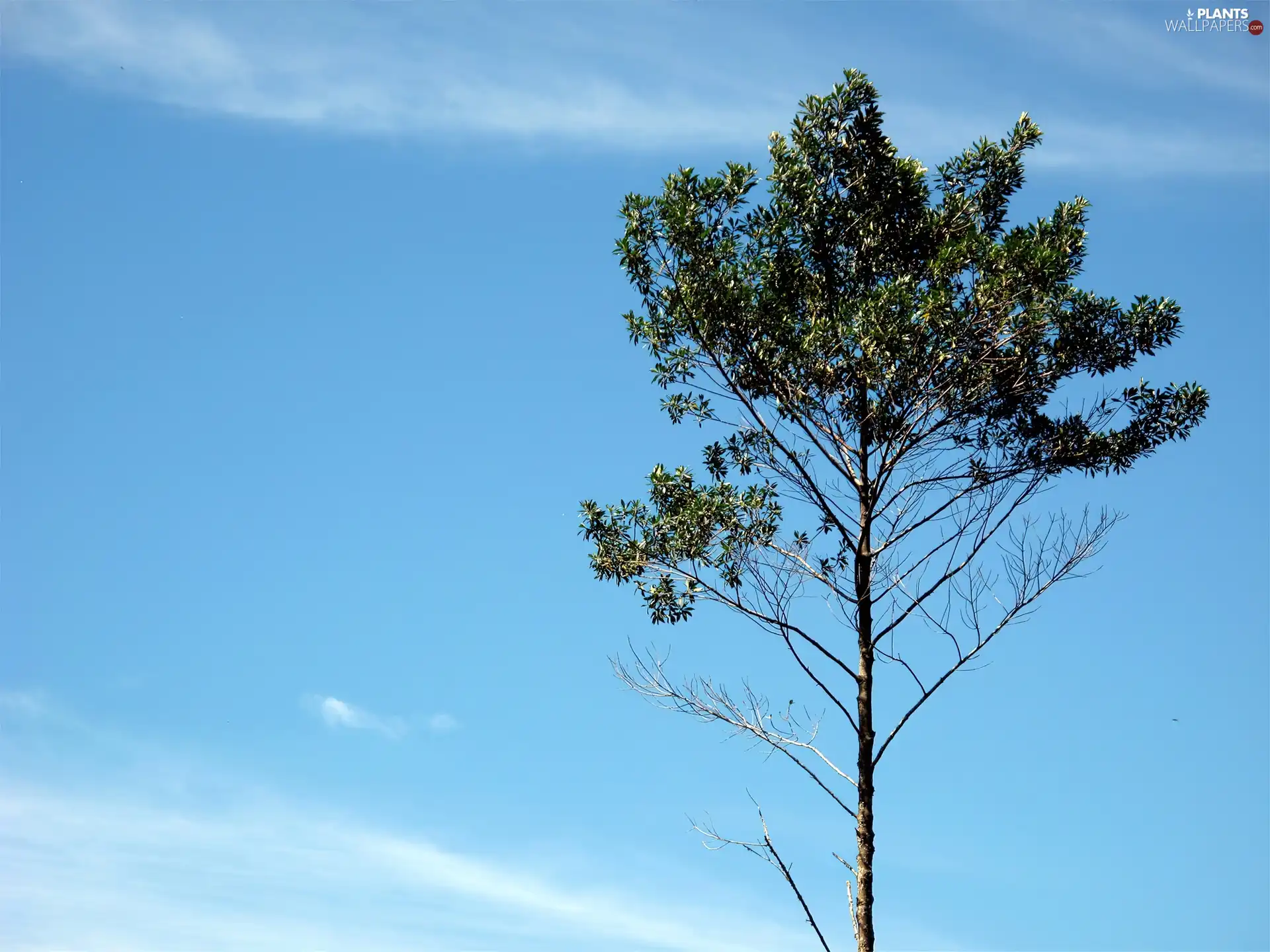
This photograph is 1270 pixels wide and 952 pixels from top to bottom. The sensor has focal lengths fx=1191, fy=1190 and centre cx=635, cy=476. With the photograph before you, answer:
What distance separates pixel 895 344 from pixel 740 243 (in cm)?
242

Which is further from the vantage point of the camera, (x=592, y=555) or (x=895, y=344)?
(x=592, y=555)

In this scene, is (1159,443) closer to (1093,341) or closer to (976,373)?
(1093,341)

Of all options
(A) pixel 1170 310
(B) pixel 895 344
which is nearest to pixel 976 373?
(B) pixel 895 344

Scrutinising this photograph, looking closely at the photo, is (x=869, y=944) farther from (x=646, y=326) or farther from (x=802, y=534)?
(x=646, y=326)

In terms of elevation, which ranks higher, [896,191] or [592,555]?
[896,191]

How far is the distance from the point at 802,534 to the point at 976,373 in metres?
2.80

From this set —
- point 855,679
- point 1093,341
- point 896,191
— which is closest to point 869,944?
point 855,679

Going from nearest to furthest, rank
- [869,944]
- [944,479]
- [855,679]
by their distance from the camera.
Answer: [869,944]
[855,679]
[944,479]

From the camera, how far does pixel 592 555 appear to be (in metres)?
14.5

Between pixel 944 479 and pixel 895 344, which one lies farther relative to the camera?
pixel 944 479

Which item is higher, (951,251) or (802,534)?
(951,251)

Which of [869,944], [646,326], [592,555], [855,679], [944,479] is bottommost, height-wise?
[869,944]

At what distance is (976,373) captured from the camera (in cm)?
1348

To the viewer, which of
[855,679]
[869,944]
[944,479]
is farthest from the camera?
[944,479]
